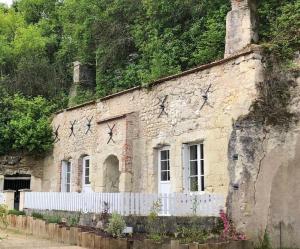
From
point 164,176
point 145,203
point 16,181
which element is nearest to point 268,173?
point 145,203

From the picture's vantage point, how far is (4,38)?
86.7 ft

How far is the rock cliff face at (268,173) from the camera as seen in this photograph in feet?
35.2

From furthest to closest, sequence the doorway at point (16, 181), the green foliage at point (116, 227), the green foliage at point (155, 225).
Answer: the doorway at point (16, 181) < the green foliage at point (155, 225) < the green foliage at point (116, 227)

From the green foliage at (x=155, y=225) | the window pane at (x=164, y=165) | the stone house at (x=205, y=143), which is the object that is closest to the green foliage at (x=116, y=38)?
the stone house at (x=205, y=143)

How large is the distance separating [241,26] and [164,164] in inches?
197

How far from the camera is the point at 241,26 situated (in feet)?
47.6

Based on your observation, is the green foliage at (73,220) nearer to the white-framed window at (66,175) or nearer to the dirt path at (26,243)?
the dirt path at (26,243)

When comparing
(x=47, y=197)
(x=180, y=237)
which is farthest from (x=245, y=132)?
(x=47, y=197)

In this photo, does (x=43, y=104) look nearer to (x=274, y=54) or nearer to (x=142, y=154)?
(x=142, y=154)

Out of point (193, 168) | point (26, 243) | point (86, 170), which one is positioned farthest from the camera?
point (86, 170)

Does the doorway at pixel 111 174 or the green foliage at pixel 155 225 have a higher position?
the doorway at pixel 111 174

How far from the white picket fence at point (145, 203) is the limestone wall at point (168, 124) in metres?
0.57

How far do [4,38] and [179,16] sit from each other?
39.9 feet

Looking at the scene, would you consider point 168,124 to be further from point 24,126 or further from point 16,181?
point 16,181
